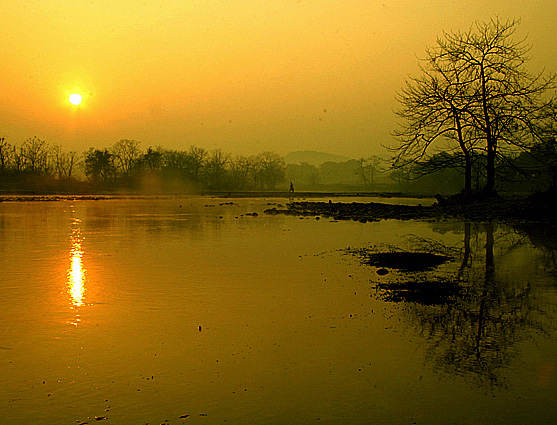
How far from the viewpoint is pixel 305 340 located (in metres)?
6.03

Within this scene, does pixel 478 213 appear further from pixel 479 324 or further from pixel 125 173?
pixel 125 173

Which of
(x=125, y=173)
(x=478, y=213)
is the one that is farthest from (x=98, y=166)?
(x=478, y=213)

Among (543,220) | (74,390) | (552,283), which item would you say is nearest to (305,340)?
(74,390)

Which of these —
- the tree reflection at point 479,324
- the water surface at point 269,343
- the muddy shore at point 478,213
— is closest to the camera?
the water surface at point 269,343

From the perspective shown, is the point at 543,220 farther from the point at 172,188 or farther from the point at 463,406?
the point at 172,188

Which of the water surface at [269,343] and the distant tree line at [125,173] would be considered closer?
the water surface at [269,343]

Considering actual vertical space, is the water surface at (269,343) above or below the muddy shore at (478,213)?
below

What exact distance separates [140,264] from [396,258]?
17.5 feet

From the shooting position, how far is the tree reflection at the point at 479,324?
5113 mm

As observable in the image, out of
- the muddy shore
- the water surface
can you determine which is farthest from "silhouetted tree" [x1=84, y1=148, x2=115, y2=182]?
the water surface

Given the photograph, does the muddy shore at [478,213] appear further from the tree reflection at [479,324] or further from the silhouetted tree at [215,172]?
the silhouetted tree at [215,172]

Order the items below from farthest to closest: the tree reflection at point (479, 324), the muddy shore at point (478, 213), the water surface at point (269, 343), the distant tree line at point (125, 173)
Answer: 1. the distant tree line at point (125, 173)
2. the muddy shore at point (478, 213)
3. the tree reflection at point (479, 324)
4. the water surface at point (269, 343)

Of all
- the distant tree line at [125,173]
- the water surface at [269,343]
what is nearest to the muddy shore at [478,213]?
the water surface at [269,343]

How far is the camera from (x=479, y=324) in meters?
→ 6.46
